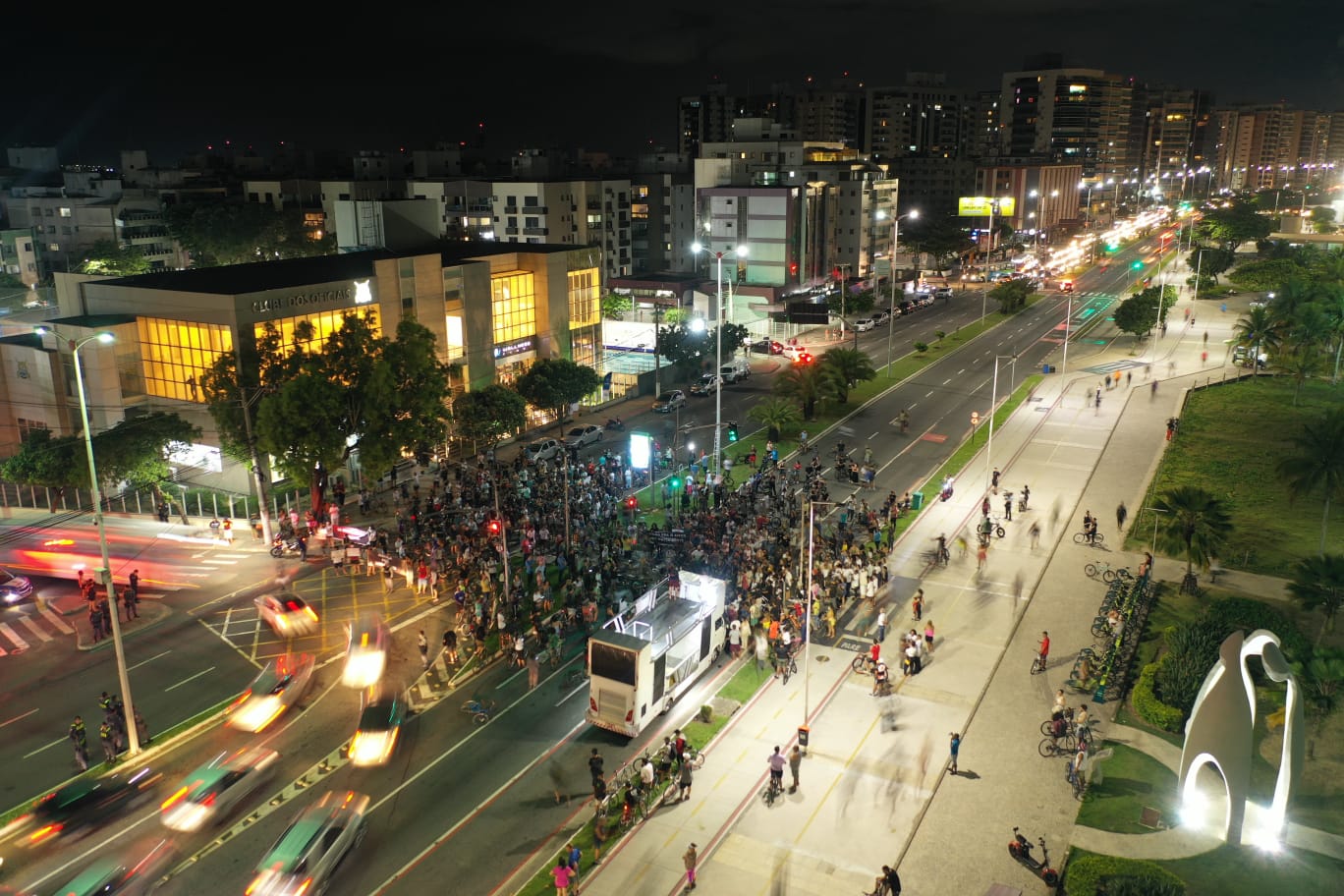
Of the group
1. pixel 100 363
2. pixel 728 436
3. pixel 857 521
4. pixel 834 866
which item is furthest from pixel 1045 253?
pixel 834 866

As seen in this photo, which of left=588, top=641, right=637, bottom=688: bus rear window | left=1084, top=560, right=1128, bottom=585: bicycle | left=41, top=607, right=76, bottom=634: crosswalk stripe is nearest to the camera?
left=588, top=641, right=637, bottom=688: bus rear window

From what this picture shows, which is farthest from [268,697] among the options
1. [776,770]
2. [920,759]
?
[920,759]

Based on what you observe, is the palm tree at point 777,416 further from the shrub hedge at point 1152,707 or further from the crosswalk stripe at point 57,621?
the crosswalk stripe at point 57,621

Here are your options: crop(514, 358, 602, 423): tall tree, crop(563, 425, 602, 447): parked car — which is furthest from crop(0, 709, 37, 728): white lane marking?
crop(514, 358, 602, 423): tall tree

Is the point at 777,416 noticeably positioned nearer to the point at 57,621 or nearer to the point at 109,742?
the point at 57,621

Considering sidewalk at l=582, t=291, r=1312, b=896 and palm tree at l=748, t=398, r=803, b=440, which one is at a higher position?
palm tree at l=748, t=398, r=803, b=440

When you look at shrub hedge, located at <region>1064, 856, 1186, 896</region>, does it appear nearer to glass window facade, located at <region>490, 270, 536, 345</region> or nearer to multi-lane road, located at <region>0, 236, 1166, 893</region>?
multi-lane road, located at <region>0, 236, 1166, 893</region>

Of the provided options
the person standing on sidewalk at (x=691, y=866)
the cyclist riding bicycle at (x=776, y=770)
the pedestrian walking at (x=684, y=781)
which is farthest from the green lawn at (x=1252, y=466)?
the person standing on sidewalk at (x=691, y=866)
